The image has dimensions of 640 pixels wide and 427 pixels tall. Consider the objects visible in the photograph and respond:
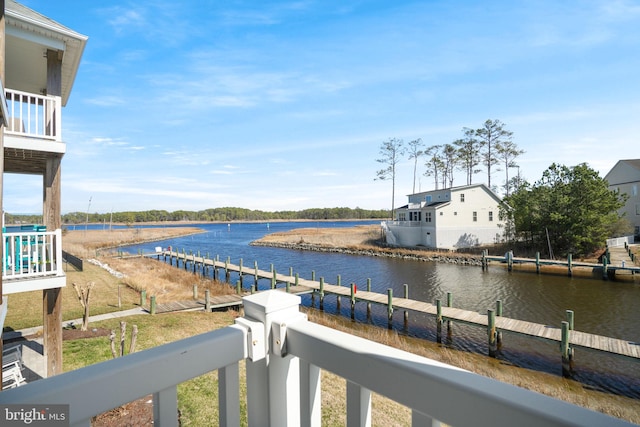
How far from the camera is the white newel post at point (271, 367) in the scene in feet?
5.76

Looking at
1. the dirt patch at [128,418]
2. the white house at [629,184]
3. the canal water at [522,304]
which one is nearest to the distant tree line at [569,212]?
the white house at [629,184]

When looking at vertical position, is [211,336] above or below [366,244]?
above

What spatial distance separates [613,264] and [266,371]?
2941 cm

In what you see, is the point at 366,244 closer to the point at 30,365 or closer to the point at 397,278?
the point at 397,278

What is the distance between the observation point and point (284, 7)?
7582mm

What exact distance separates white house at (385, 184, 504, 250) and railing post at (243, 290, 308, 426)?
34614 mm

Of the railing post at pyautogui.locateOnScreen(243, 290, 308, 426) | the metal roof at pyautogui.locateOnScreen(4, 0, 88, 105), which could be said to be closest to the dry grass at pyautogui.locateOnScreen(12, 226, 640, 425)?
the railing post at pyautogui.locateOnScreen(243, 290, 308, 426)

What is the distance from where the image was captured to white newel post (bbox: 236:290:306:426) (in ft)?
5.76

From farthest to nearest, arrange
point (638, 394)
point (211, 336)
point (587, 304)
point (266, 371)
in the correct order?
point (587, 304) → point (638, 394) → point (266, 371) → point (211, 336)

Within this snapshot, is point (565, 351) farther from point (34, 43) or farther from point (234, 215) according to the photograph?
point (234, 215)

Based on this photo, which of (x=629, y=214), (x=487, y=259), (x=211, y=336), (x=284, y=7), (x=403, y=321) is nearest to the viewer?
(x=211, y=336)

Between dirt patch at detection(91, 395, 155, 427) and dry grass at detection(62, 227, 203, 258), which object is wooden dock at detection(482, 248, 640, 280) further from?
dry grass at detection(62, 227, 203, 258)

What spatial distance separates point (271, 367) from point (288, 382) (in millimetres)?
120

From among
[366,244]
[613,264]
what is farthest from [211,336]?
[366,244]
